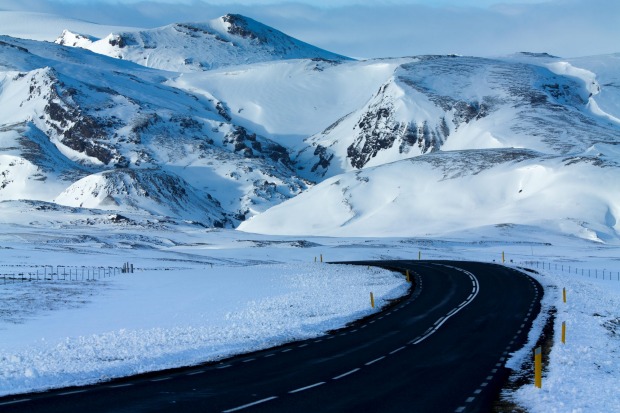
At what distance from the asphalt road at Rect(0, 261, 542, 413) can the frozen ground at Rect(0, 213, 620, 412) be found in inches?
55.9

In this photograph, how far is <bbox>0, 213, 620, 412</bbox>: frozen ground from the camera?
29205 millimetres

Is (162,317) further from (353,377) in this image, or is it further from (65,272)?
(65,272)

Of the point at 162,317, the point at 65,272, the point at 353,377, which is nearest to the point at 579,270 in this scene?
the point at 65,272

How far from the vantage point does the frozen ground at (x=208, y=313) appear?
1150 inches

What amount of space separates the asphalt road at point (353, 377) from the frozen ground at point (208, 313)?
1420 mm

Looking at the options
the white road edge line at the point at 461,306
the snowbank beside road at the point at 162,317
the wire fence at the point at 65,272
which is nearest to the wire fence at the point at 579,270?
the white road edge line at the point at 461,306

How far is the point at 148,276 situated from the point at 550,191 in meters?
137

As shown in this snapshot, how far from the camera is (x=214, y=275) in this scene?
8144 centimetres

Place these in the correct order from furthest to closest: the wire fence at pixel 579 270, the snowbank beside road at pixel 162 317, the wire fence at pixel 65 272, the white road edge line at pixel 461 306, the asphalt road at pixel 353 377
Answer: the wire fence at pixel 579 270 < the wire fence at pixel 65 272 < the white road edge line at pixel 461 306 < the snowbank beside road at pixel 162 317 < the asphalt road at pixel 353 377

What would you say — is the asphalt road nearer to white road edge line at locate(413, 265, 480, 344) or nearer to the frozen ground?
white road edge line at locate(413, 265, 480, 344)

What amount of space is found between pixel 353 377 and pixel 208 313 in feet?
76.5

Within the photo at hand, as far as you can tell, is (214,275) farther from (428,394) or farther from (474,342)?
(428,394)

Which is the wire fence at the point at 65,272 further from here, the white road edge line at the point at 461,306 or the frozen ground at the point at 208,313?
the white road edge line at the point at 461,306

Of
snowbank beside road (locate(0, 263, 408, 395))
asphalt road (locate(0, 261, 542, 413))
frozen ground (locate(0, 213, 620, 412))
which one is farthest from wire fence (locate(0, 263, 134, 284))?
asphalt road (locate(0, 261, 542, 413))
